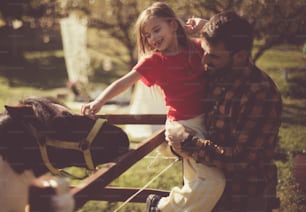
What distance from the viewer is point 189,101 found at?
94.7 inches

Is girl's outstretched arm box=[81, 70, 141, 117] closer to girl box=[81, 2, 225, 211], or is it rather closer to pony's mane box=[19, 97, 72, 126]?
girl box=[81, 2, 225, 211]

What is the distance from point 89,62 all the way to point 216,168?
986 cm

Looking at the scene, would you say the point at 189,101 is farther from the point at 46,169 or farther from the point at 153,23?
the point at 46,169

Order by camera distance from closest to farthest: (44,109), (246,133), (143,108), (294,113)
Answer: (246,133)
(44,109)
(143,108)
(294,113)

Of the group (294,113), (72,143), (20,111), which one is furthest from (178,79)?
(294,113)

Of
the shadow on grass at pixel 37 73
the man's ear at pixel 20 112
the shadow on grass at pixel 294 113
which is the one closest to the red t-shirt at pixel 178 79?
the man's ear at pixel 20 112

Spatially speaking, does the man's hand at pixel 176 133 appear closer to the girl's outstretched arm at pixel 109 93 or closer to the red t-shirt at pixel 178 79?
the red t-shirt at pixel 178 79

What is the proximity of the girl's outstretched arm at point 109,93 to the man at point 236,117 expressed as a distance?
0.35 meters

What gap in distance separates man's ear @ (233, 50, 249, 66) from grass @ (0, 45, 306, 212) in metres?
1.17

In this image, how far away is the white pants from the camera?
7.49 ft

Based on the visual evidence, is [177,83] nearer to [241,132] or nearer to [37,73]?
[241,132]

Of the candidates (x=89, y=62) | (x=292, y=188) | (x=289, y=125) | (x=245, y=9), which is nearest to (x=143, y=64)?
(x=292, y=188)

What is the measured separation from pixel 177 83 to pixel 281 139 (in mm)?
4893

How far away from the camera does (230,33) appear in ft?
7.06
